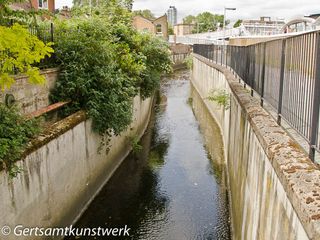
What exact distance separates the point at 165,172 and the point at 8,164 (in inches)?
281

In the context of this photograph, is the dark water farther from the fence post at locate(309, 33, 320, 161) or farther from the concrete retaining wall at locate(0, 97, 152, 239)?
the fence post at locate(309, 33, 320, 161)

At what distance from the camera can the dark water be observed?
29.4 ft

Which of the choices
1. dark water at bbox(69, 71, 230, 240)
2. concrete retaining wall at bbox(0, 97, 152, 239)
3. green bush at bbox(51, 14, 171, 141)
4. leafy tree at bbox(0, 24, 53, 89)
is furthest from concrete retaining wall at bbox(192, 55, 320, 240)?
green bush at bbox(51, 14, 171, 141)

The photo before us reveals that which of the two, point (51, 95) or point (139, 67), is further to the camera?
point (139, 67)

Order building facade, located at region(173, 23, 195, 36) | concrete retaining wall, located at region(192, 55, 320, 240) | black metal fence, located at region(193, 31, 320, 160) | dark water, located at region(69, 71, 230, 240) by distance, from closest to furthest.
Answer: concrete retaining wall, located at region(192, 55, 320, 240) < black metal fence, located at region(193, 31, 320, 160) < dark water, located at region(69, 71, 230, 240) < building facade, located at region(173, 23, 195, 36)

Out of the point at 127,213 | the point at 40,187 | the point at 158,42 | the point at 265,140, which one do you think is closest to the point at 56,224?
the point at 40,187

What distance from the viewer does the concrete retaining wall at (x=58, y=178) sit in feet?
20.6

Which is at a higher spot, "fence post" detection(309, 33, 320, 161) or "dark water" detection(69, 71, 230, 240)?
"fence post" detection(309, 33, 320, 161)

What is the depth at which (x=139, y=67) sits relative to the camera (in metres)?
14.2

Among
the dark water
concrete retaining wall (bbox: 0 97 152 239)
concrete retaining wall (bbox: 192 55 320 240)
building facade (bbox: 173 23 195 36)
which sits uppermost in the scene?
building facade (bbox: 173 23 195 36)

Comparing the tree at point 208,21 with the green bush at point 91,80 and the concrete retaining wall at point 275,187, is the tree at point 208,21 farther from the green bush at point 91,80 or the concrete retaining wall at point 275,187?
the concrete retaining wall at point 275,187

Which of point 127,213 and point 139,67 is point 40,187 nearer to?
point 127,213

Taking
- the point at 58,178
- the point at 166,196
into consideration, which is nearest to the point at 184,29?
the point at 166,196

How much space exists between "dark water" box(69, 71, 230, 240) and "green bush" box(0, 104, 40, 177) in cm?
302
